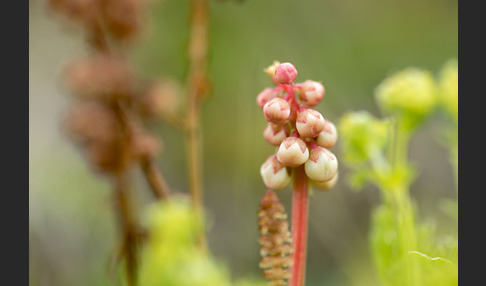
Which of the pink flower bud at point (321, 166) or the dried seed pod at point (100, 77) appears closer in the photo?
the pink flower bud at point (321, 166)

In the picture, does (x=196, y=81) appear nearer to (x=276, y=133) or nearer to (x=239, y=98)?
(x=276, y=133)

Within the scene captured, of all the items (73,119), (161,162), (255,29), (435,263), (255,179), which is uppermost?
(255,29)

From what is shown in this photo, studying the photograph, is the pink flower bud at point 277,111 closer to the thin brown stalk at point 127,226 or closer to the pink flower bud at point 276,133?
the pink flower bud at point 276,133

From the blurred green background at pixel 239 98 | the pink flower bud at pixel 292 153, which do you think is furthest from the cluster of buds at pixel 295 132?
the blurred green background at pixel 239 98

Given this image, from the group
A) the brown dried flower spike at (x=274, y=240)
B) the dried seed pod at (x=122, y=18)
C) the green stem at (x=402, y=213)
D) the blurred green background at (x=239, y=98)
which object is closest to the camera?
the brown dried flower spike at (x=274, y=240)

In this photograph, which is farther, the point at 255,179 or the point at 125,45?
the point at 255,179

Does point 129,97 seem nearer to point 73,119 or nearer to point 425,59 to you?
point 73,119

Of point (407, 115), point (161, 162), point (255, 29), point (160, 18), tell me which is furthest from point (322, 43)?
point (407, 115)
